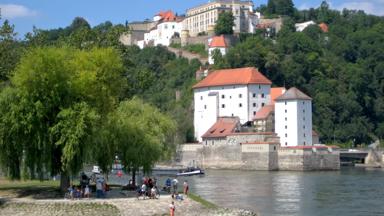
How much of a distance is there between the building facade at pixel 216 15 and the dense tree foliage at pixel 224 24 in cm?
632

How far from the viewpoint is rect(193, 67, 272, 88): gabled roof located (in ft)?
353

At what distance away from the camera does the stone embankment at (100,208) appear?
32031mm

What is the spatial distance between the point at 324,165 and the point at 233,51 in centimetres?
4109

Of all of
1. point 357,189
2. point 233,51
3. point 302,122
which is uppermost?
point 233,51

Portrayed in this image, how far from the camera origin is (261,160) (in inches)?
3543

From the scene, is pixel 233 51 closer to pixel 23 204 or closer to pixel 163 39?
pixel 163 39

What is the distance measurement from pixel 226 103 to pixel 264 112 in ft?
24.7

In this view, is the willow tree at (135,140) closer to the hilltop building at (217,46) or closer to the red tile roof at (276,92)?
the red tile roof at (276,92)

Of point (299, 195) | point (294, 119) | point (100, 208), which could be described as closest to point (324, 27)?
A: point (294, 119)

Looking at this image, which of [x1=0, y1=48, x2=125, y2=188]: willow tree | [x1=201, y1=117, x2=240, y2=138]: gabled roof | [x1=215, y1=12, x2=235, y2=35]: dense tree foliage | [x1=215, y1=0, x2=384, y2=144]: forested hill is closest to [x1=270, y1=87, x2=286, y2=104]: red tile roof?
[x1=201, y1=117, x2=240, y2=138]: gabled roof

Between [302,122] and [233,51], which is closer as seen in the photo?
[302,122]

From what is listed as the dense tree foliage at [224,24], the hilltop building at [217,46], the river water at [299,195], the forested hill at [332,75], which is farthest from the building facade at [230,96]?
the dense tree foliage at [224,24]

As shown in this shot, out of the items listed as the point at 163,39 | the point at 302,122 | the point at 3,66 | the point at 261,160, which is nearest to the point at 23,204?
the point at 3,66

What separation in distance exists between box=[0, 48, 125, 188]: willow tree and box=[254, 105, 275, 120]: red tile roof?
68.2 m
